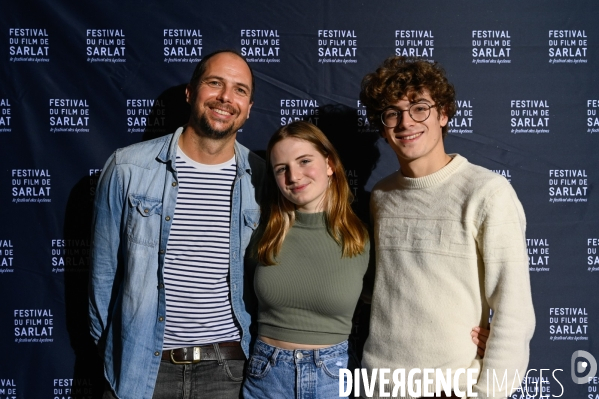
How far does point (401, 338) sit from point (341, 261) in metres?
0.34

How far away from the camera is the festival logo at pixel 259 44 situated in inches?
91.7

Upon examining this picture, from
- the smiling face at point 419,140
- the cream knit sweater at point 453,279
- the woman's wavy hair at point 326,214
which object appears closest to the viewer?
the cream knit sweater at point 453,279

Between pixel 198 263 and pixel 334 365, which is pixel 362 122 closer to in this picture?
pixel 198 263

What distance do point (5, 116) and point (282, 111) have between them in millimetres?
1336

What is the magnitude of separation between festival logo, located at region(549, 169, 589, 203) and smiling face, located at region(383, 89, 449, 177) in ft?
3.06

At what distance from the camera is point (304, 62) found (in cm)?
234

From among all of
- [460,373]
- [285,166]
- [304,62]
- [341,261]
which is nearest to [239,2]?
[304,62]

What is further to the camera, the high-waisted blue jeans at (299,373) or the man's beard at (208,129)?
the man's beard at (208,129)

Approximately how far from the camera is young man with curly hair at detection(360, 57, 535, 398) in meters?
1.55

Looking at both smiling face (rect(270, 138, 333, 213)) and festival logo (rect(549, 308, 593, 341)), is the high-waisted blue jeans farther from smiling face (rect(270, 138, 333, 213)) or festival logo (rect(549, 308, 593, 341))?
festival logo (rect(549, 308, 593, 341))

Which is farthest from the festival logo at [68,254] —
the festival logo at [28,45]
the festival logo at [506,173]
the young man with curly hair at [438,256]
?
the festival logo at [506,173]

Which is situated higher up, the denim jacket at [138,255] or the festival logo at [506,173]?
the festival logo at [506,173]

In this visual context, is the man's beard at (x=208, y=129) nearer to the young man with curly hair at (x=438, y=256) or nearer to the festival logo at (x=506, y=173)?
the young man with curly hair at (x=438, y=256)

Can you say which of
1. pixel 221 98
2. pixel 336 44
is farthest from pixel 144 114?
pixel 336 44
